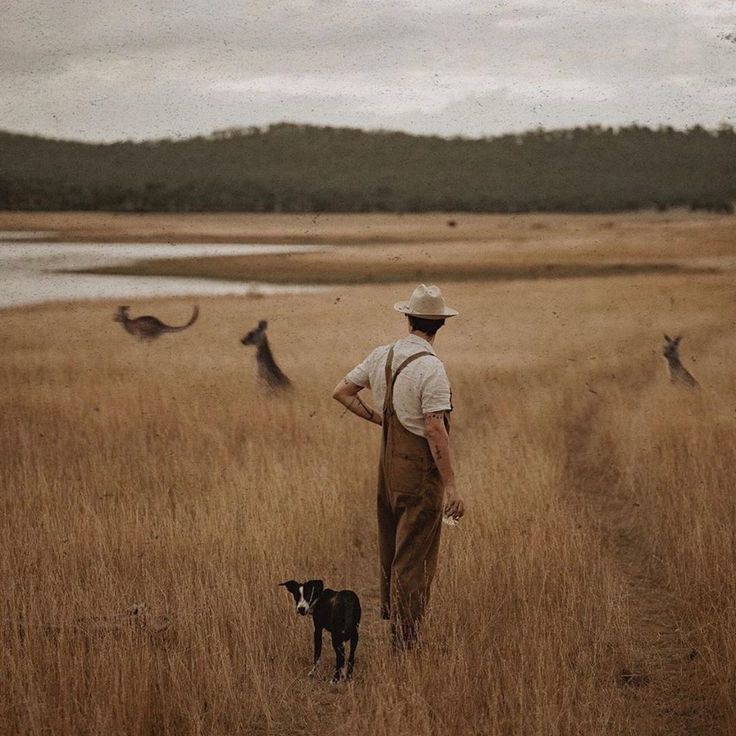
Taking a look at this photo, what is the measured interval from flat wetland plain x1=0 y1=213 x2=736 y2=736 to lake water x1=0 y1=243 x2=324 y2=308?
620 mm

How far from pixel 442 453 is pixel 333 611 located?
1.01 m

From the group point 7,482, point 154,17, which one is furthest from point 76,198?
point 7,482

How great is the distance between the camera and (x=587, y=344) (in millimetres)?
20453

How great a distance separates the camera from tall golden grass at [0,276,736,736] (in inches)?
192

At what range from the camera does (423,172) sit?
40906 mm

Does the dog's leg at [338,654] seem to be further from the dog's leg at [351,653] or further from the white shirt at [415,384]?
the white shirt at [415,384]

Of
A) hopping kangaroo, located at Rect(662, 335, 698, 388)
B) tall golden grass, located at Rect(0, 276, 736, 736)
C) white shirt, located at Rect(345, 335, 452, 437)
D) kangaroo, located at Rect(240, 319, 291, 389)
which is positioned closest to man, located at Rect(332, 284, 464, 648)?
white shirt, located at Rect(345, 335, 452, 437)

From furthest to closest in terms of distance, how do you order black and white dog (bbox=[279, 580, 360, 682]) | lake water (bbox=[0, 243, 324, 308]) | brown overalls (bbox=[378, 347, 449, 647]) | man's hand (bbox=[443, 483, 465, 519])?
lake water (bbox=[0, 243, 324, 308]) → brown overalls (bbox=[378, 347, 449, 647]) → black and white dog (bbox=[279, 580, 360, 682]) → man's hand (bbox=[443, 483, 465, 519])

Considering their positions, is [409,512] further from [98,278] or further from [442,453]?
[98,278]

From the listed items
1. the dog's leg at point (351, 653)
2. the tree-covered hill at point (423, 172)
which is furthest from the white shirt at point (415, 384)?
the tree-covered hill at point (423, 172)

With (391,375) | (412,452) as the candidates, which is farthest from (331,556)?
(391,375)

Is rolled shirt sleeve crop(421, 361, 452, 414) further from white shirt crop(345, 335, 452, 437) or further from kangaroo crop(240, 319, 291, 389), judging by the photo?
kangaroo crop(240, 319, 291, 389)

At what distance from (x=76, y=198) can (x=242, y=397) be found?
9577 mm

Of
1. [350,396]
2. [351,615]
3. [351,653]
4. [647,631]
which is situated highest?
[350,396]
